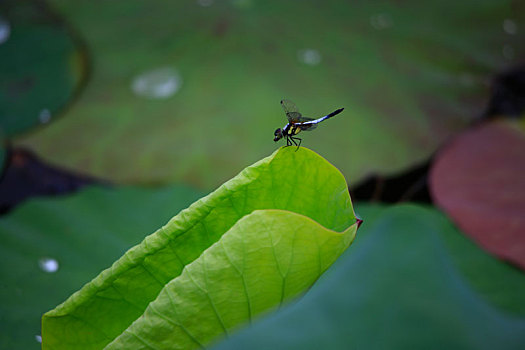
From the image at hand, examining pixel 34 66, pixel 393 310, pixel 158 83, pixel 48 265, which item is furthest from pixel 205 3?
pixel 393 310

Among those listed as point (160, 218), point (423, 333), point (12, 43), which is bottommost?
point (160, 218)

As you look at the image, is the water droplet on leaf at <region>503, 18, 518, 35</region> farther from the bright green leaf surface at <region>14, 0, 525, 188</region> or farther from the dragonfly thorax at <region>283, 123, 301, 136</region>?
the dragonfly thorax at <region>283, 123, 301, 136</region>

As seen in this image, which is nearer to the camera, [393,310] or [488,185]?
[393,310]

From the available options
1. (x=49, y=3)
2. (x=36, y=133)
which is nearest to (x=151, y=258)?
(x=36, y=133)

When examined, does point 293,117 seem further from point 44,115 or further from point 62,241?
point 44,115

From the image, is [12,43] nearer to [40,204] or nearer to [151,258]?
[40,204]

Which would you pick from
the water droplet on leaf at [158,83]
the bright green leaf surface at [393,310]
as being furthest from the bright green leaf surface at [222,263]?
the water droplet on leaf at [158,83]

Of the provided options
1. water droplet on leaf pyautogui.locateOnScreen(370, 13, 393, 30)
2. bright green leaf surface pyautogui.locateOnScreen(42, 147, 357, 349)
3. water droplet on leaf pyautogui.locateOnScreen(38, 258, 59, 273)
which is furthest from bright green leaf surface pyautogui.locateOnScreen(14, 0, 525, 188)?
bright green leaf surface pyautogui.locateOnScreen(42, 147, 357, 349)
